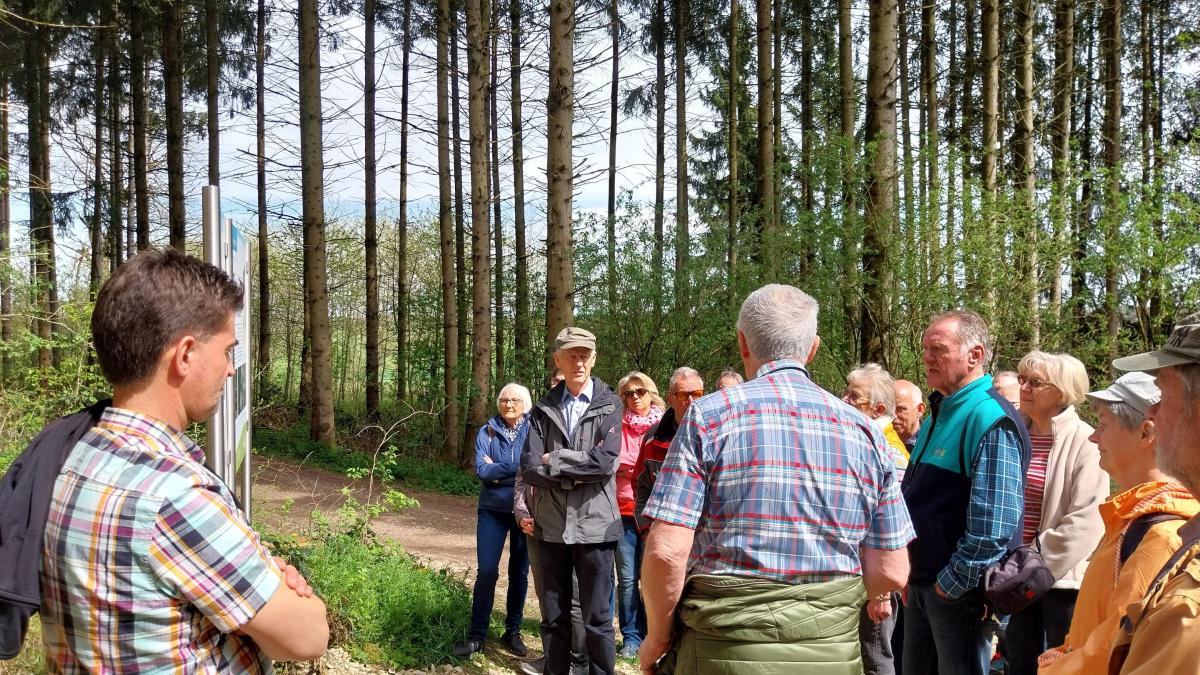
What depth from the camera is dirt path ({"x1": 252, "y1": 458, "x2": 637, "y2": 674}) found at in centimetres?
738

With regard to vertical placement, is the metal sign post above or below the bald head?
above

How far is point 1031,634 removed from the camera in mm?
4062

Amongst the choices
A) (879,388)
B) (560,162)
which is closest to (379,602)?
(879,388)

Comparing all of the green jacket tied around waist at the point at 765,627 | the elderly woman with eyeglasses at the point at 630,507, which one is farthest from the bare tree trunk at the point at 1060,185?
the green jacket tied around waist at the point at 765,627

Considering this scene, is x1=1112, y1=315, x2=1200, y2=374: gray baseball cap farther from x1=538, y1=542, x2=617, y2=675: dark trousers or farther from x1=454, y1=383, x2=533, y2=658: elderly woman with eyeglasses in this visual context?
x1=454, y1=383, x2=533, y2=658: elderly woman with eyeglasses

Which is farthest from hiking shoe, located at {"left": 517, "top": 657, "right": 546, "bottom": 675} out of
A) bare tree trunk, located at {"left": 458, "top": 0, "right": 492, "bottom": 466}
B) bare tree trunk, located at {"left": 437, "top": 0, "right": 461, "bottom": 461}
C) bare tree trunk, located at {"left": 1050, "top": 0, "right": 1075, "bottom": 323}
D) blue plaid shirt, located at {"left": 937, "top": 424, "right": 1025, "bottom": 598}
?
bare tree trunk, located at {"left": 437, "top": 0, "right": 461, "bottom": 461}

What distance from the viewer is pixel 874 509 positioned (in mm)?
2783

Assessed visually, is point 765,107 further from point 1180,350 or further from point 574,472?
point 1180,350

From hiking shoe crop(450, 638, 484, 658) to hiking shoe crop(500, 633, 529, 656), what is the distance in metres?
0.24

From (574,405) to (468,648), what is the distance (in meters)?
1.90

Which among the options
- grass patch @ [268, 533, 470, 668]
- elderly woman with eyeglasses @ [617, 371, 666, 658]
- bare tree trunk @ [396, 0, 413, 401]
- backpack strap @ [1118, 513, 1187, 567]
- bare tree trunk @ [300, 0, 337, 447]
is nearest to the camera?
backpack strap @ [1118, 513, 1187, 567]

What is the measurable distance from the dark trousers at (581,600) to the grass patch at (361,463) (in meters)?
8.28

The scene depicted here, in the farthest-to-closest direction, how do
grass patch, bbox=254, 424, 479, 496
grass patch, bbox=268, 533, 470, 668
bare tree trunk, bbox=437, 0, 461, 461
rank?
bare tree trunk, bbox=437, 0, 461, 461, grass patch, bbox=254, 424, 479, 496, grass patch, bbox=268, 533, 470, 668

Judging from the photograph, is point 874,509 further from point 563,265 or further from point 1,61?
point 1,61
